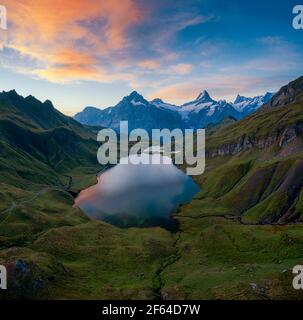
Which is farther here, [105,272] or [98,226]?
[98,226]

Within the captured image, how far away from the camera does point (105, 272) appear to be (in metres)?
108

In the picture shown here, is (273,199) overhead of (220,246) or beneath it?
overhead

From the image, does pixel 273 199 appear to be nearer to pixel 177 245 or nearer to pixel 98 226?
pixel 177 245

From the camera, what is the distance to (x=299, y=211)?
141500 millimetres

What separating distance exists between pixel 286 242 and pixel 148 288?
43.8m

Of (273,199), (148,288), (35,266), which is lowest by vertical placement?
(148,288)

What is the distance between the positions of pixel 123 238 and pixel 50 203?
72974 mm

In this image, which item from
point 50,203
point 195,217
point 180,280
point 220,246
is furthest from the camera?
point 50,203
